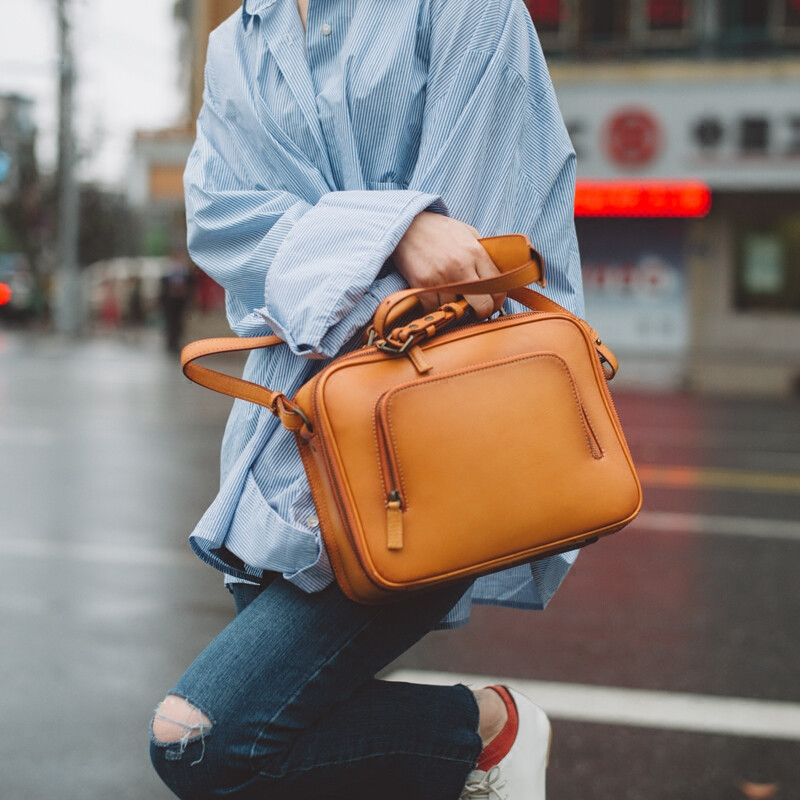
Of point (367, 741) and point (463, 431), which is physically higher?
point (463, 431)

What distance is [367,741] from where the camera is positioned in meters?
1.67

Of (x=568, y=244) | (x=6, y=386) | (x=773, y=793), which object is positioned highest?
(x=568, y=244)

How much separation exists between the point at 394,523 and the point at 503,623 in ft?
9.80

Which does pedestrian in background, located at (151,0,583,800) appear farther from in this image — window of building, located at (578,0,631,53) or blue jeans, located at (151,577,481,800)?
window of building, located at (578,0,631,53)

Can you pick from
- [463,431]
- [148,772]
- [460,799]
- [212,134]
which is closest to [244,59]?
[212,134]

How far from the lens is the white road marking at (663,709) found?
3.28m

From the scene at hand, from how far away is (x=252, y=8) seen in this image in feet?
5.92

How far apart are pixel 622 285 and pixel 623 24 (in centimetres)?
464

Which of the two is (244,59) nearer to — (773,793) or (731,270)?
(773,793)

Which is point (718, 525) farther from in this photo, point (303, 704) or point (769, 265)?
point (769, 265)

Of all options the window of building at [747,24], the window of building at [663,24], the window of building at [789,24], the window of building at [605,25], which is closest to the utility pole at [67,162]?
the window of building at [605,25]

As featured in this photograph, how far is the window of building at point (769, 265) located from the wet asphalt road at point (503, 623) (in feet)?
43.9

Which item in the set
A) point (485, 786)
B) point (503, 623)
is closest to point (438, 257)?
point (485, 786)

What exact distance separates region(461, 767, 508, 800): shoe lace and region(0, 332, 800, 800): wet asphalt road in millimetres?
1114
